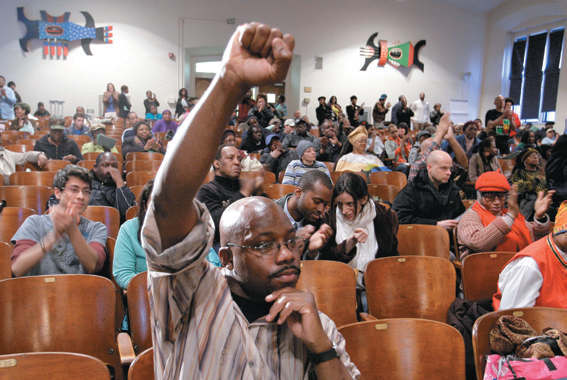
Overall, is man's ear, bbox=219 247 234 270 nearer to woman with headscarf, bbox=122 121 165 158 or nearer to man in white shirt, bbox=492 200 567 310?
man in white shirt, bbox=492 200 567 310

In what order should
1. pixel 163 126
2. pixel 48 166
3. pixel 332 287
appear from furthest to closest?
pixel 163 126
pixel 48 166
pixel 332 287

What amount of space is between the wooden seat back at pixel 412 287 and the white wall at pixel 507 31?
11970 millimetres

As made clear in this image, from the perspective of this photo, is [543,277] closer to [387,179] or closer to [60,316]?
[60,316]

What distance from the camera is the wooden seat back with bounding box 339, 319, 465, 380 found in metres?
1.59

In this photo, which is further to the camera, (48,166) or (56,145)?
(56,145)

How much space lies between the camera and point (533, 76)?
14.2m

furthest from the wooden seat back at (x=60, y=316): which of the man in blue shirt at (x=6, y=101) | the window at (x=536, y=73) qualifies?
the window at (x=536, y=73)

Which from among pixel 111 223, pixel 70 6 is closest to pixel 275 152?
pixel 111 223

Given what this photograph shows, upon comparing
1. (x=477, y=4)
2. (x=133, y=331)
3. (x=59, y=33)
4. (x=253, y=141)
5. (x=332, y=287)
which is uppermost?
(x=477, y=4)

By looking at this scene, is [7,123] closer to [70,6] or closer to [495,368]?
[70,6]

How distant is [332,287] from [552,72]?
14.4m

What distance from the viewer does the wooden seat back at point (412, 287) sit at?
2227mm

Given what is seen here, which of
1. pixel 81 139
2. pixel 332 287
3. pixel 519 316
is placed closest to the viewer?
pixel 519 316

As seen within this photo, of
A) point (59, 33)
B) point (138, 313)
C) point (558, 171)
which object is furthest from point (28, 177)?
point (59, 33)
